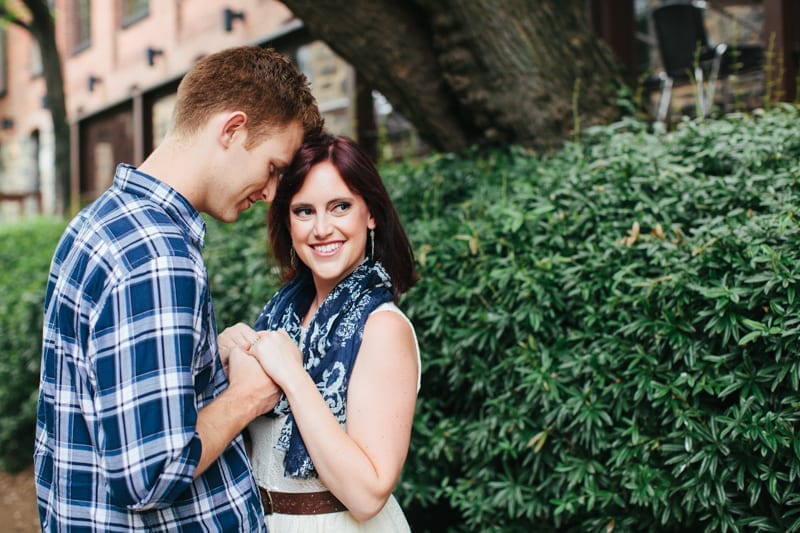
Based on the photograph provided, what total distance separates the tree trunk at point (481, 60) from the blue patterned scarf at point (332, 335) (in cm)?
230

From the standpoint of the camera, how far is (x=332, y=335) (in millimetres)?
2027

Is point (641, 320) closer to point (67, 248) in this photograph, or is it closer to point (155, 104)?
point (67, 248)

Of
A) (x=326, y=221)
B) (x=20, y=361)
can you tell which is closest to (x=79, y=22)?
(x=20, y=361)

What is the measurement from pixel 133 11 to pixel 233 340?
50.2 ft

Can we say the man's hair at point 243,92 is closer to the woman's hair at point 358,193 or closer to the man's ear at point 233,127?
the man's ear at point 233,127

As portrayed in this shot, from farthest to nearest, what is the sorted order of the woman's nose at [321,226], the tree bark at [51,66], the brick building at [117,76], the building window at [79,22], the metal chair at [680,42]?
the building window at [79,22], the tree bark at [51,66], the brick building at [117,76], the metal chair at [680,42], the woman's nose at [321,226]

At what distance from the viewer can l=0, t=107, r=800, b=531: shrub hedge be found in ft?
7.80

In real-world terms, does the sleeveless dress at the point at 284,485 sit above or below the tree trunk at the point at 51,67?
below

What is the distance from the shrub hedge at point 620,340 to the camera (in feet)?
7.80

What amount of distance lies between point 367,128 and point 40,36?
5.50 metres

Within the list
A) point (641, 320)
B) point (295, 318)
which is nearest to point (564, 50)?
point (641, 320)

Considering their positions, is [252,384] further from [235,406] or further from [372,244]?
[372,244]

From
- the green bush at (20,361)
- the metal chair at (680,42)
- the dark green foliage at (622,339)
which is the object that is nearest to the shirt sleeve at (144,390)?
the dark green foliage at (622,339)

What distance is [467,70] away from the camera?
14.1 feet
